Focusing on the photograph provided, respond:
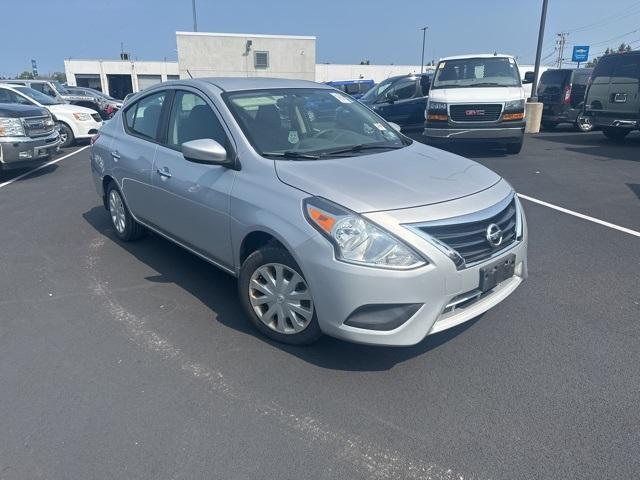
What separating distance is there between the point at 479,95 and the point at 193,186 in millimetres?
8265

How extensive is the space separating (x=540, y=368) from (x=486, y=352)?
0.34 meters

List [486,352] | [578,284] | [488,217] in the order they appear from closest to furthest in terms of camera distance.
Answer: [488,217] < [486,352] < [578,284]

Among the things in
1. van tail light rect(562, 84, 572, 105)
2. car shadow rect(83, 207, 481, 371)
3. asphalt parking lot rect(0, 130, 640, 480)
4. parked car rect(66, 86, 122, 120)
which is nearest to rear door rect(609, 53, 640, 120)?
van tail light rect(562, 84, 572, 105)

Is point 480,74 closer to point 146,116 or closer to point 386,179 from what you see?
point 146,116

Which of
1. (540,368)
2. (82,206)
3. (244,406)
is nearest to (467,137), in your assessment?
(82,206)

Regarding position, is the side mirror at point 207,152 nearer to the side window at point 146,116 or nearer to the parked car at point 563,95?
the side window at point 146,116

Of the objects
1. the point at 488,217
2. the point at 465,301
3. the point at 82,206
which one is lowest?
the point at 82,206

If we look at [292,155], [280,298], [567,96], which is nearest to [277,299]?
[280,298]

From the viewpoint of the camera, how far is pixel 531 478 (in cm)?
233

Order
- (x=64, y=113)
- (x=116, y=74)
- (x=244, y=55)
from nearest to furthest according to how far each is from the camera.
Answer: (x=64, y=113) → (x=244, y=55) → (x=116, y=74)

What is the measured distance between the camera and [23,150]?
29.7 feet

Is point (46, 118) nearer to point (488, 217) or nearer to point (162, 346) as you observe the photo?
point (162, 346)

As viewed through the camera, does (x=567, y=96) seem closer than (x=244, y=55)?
Yes

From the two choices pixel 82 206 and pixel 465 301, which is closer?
pixel 465 301
